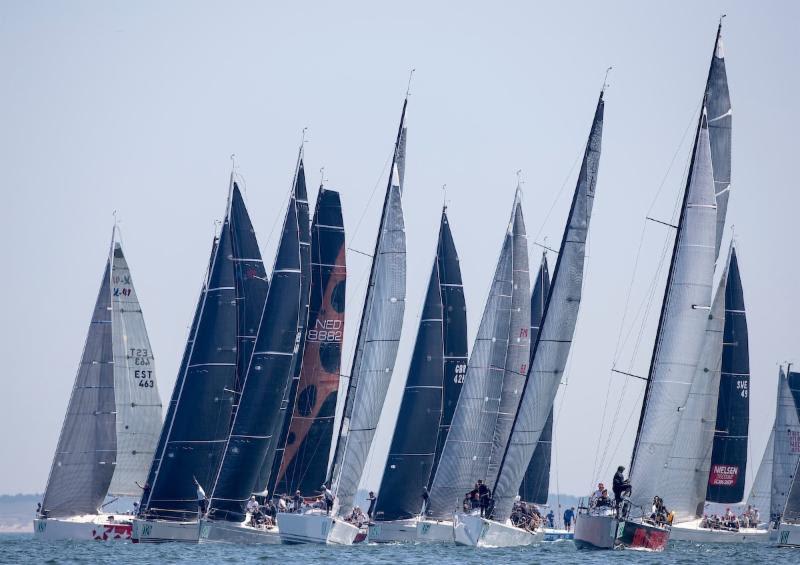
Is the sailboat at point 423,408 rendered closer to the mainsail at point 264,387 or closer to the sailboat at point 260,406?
the sailboat at point 260,406

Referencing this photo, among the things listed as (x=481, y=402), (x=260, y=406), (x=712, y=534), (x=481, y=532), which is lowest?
(x=481, y=532)

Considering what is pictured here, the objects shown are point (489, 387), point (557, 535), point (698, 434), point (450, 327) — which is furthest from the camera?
point (557, 535)

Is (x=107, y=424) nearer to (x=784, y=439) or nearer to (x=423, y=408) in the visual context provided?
(x=423, y=408)

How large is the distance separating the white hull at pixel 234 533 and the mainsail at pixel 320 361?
4.22 m

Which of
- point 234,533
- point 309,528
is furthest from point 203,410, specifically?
point 309,528

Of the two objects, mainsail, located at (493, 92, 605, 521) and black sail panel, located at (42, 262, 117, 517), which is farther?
black sail panel, located at (42, 262, 117, 517)

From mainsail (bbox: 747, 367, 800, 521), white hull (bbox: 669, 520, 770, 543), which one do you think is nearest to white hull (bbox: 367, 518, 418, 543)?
white hull (bbox: 669, 520, 770, 543)

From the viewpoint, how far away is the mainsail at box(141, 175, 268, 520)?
54.5m

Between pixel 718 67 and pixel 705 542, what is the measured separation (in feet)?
57.4

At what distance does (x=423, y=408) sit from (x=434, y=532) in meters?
4.30

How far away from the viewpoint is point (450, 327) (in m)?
62.6

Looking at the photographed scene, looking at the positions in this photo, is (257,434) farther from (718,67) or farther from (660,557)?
(718,67)

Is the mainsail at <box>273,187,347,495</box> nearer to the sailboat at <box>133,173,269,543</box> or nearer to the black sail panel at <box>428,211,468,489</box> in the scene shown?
the sailboat at <box>133,173,269,543</box>

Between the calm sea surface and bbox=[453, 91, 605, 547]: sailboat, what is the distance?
0.98 m
